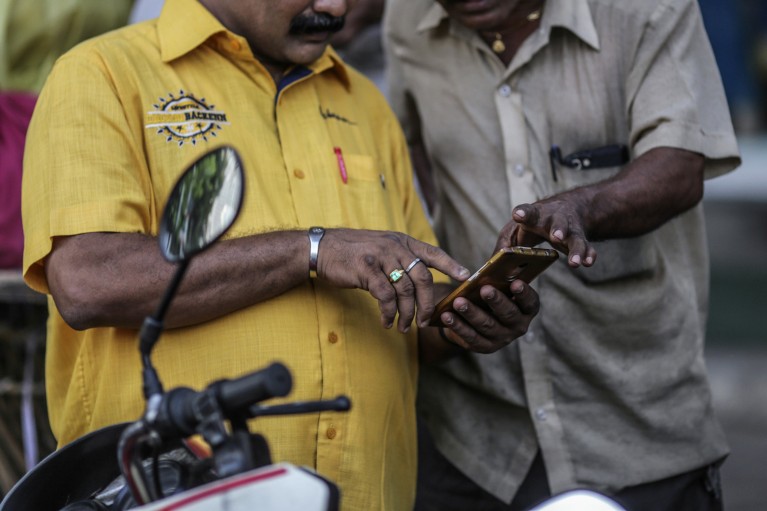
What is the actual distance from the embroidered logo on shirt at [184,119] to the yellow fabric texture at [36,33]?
1225 mm

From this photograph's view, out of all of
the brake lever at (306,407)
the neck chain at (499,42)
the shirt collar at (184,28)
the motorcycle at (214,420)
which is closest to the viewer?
the motorcycle at (214,420)

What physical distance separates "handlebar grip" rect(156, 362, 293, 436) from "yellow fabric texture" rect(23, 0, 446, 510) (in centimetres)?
80

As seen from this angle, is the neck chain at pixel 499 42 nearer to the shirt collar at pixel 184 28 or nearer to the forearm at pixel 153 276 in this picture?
the shirt collar at pixel 184 28

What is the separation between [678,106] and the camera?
119 inches

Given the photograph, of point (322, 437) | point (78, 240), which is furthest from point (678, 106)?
point (78, 240)

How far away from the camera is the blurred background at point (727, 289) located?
3.81m

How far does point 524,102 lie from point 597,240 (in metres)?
0.51

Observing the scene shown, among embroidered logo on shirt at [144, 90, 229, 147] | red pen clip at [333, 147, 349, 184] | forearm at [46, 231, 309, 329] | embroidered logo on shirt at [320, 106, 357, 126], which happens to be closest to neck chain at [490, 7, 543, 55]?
embroidered logo on shirt at [320, 106, 357, 126]

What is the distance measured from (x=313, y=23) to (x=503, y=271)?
2.58 feet

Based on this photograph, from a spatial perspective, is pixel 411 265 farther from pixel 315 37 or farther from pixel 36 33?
pixel 36 33

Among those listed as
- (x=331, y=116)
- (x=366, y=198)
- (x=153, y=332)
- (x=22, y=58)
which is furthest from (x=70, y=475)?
(x=22, y=58)

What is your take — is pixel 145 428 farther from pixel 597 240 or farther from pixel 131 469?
pixel 597 240

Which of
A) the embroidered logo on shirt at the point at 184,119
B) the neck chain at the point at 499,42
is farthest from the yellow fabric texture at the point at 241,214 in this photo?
the neck chain at the point at 499,42

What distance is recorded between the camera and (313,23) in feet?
9.20
